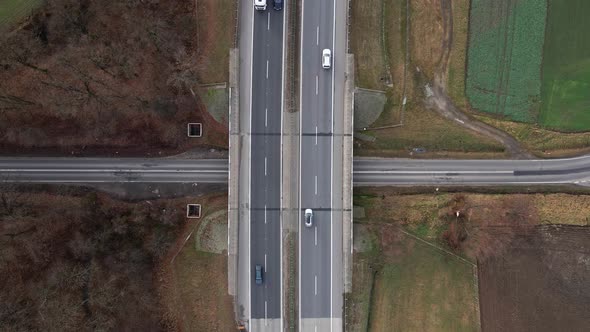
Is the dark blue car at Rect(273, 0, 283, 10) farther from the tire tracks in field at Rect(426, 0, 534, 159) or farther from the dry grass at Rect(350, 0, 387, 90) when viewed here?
the tire tracks in field at Rect(426, 0, 534, 159)

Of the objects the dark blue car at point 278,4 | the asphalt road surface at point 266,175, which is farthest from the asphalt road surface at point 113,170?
the dark blue car at point 278,4

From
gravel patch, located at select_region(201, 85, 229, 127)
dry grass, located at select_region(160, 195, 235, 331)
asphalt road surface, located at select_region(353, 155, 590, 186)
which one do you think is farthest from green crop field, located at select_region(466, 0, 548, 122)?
dry grass, located at select_region(160, 195, 235, 331)

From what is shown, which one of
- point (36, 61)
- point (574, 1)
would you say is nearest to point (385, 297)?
point (574, 1)

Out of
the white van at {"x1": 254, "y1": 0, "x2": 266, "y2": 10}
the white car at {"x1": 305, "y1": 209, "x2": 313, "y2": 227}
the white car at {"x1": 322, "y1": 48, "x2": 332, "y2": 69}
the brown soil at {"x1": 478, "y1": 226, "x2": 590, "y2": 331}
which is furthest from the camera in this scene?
the brown soil at {"x1": 478, "y1": 226, "x2": 590, "y2": 331}

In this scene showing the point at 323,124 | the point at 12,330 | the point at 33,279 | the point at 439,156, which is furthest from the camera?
the point at 439,156

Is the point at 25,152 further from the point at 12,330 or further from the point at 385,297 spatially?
the point at 385,297

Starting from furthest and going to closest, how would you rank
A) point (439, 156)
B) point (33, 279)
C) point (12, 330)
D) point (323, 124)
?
point (439, 156) < point (323, 124) < point (33, 279) < point (12, 330)

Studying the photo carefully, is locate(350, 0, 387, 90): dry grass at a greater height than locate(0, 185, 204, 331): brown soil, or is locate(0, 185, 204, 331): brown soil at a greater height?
locate(350, 0, 387, 90): dry grass
